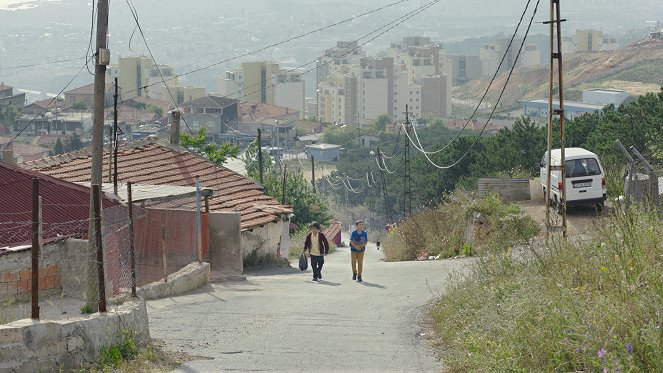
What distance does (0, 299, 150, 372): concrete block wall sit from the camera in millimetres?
9391

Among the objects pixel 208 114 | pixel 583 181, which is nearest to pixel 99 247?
pixel 583 181

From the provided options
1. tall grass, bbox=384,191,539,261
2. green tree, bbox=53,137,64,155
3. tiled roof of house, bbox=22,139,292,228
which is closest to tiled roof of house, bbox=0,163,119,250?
tiled roof of house, bbox=22,139,292,228

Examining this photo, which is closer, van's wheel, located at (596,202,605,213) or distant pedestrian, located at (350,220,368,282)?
distant pedestrian, located at (350,220,368,282)

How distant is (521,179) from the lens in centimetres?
3072

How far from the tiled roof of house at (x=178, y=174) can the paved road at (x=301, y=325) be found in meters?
7.57

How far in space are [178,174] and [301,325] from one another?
15.8 meters

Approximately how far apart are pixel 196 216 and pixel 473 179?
31.8 m

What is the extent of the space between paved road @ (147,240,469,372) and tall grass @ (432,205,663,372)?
0.73 meters

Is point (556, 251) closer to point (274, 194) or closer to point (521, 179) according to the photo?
point (521, 179)

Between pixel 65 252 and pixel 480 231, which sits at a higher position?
pixel 65 252

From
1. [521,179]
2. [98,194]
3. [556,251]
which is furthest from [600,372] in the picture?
[521,179]

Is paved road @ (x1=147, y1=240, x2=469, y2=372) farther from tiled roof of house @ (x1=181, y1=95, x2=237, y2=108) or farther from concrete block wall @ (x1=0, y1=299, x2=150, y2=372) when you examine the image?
tiled roof of house @ (x1=181, y1=95, x2=237, y2=108)

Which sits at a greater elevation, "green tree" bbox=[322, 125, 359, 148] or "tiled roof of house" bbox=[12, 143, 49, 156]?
"tiled roof of house" bbox=[12, 143, 49, 156]

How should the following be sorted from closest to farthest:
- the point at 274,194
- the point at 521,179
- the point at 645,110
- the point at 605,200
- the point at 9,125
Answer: the point at 605,200
the point at 521,179
the point at 645,110
the point at 274,194
the point at 9,125
